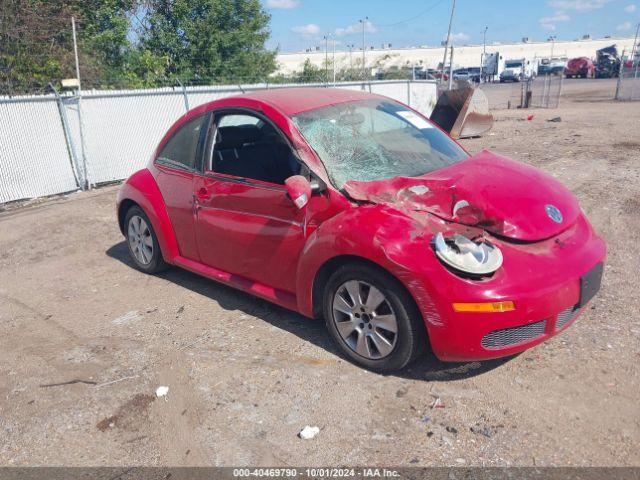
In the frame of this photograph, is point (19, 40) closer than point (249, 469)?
No

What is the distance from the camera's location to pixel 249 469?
9.11ft

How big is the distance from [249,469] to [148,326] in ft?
6.84

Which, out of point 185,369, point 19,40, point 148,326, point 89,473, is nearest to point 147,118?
point 19,40

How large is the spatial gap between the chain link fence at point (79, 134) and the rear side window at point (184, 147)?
591 cm

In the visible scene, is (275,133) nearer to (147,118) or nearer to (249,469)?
(249,469)

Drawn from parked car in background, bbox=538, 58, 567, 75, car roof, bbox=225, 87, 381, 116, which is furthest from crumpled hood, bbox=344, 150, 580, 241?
parked car in background, bbox=538, 58, 567, 75

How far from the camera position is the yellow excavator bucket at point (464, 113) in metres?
13.9

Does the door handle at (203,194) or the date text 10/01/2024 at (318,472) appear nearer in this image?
the date text 10/01/2024 at (318,472)

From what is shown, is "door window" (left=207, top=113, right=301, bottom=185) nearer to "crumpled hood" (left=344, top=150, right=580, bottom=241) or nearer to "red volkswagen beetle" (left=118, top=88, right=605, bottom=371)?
"red volkswagen beetle" (left=118, top=88, right=605, bottom=371)

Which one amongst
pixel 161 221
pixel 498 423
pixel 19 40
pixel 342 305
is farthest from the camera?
pixel 19 40

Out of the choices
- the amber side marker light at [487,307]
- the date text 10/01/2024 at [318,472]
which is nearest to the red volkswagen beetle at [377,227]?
the amber side marker light at [487,307]

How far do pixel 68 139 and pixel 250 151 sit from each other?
24.4 feet

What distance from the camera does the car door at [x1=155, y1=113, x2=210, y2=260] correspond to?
15.5ft

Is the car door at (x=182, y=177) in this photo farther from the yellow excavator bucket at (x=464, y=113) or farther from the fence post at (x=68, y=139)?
the yellow excavator bucket at (x=464, y=113)
